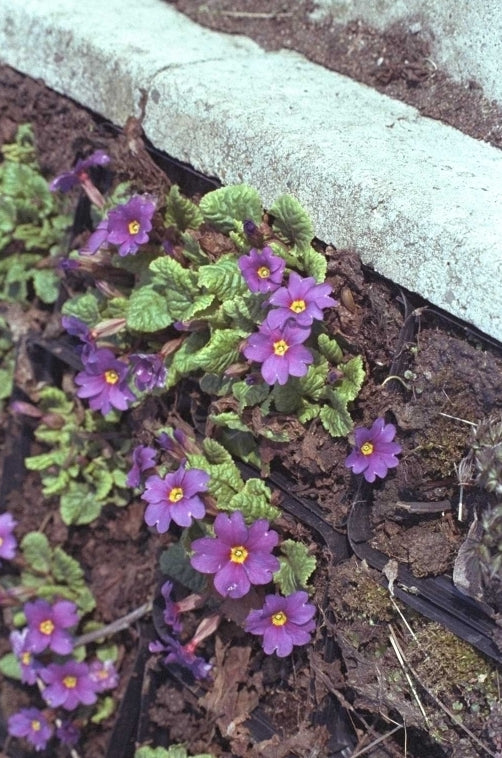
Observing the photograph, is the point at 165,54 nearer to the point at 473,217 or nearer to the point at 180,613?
the point at 473,217

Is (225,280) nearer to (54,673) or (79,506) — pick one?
(79,506)

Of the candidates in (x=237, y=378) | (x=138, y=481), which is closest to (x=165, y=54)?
(x=237, y=378)

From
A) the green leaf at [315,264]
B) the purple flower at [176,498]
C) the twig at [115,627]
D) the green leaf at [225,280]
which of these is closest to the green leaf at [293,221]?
the green leaf at [315,264]

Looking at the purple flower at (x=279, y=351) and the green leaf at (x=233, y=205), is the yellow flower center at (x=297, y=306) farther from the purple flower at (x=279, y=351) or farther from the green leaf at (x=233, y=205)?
the green leaf at (x=233, y=205)

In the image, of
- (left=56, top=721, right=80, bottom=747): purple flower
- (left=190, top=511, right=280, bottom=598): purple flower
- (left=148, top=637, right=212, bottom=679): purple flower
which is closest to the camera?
(left=190, top=511, right=280, bottom=598): purple flower

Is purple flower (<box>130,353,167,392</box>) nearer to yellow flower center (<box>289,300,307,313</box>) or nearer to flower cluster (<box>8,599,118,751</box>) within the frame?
yellow flower center (<box>289,300,307,313</box>)

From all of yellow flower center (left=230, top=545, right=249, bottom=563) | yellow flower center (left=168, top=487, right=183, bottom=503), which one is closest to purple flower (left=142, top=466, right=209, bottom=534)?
yellow flower center (left=168, top=487, right=183, bottom=503)
